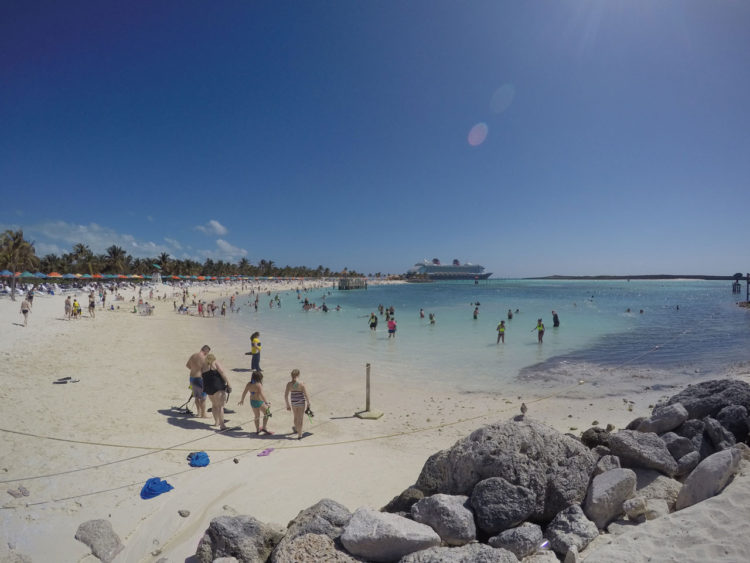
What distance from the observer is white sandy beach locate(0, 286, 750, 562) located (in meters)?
4.02

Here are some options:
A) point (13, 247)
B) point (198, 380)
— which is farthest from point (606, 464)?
point (13, 247)

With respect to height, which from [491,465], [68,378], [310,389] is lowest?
[310,389]

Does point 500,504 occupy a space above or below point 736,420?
below

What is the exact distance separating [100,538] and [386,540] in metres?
3.37

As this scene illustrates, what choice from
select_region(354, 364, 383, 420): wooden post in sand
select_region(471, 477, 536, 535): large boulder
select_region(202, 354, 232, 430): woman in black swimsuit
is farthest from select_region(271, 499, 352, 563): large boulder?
select_region(354, 364, 383, 420): wooden post in sand

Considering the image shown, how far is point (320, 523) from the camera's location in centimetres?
362

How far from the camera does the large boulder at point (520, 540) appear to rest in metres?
3.28

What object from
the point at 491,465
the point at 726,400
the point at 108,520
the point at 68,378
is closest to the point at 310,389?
the point at 68,378

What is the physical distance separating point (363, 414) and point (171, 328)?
65.7 ft

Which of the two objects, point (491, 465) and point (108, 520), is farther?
point (108, 520)

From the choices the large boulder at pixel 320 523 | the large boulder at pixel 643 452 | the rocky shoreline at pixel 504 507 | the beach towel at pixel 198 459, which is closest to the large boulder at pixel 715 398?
the rocky shoreline at pixel 504 507

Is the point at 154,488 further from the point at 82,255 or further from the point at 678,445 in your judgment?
the point at 82,255

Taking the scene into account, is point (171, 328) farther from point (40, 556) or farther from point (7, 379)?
point (40, 556)

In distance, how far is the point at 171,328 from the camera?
954 inches
